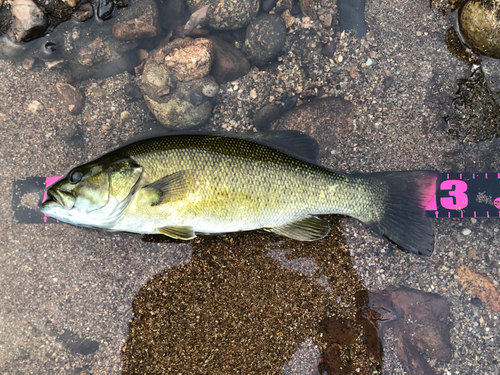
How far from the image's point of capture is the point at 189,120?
10.4 ft

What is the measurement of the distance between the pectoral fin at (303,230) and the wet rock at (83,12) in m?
3.11

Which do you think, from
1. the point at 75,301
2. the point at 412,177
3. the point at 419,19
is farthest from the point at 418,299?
the point at 75,301

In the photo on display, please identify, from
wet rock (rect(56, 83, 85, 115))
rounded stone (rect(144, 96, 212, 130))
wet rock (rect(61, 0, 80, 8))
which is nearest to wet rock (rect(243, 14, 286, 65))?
rounded stone (rect(144, 96, 212, 130))

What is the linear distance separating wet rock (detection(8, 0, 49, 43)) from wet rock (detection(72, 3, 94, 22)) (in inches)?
11.9

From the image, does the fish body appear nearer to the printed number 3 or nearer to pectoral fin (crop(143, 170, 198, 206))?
pectoral fin (crop(143, 170, 198, 206))

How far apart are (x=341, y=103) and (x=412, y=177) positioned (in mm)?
1123

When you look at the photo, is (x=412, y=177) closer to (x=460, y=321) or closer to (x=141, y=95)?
(x=460, y=321)

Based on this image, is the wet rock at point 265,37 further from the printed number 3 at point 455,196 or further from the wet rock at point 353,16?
the printed number 3 at point 455,196

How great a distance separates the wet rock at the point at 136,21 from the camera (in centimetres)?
317

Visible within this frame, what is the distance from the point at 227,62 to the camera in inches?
127

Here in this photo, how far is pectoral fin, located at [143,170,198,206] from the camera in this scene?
2.45 meters

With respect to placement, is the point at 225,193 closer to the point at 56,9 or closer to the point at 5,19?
the point at 56,9

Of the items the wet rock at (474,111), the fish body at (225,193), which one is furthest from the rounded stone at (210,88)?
the wet rock at (474,111)

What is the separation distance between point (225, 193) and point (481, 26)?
3140 millimetres
